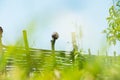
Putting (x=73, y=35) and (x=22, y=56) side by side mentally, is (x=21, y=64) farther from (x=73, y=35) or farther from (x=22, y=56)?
(x=73, y=35)

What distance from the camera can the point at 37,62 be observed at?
Answer: 73 centimetres

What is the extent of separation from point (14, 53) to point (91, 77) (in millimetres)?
157

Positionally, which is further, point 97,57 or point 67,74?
point 97,57

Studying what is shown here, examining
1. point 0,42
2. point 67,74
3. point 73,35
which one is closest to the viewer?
point 67,74

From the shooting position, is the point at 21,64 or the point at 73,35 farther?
the point at 73,35

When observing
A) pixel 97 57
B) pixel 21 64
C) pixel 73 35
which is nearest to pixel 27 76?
pixel 21 64

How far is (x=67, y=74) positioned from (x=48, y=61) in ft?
0.25

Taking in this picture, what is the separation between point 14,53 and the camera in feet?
2.10

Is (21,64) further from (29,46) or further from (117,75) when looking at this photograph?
(117,75)

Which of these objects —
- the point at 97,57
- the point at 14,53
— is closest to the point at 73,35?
the point at 97,57

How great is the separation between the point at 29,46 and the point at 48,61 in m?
0.05

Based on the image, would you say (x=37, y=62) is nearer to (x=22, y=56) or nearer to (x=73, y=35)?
(x=22, y=56)

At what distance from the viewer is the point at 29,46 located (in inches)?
27.5

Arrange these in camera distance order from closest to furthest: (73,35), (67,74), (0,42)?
(67,74) → (0,42) → (73,35)
